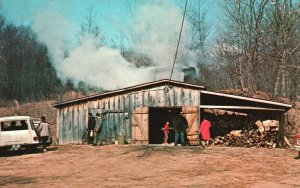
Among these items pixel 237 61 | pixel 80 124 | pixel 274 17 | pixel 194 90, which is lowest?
pixel 80 124

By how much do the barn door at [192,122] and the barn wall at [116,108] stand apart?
31 cm

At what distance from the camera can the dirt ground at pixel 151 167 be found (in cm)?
1167

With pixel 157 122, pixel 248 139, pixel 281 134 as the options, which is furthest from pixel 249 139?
pixel 157 122

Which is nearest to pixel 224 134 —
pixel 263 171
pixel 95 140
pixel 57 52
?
pixel 95 140

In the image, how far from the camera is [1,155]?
1936 centimetres

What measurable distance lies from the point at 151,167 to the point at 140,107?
763 centimetres

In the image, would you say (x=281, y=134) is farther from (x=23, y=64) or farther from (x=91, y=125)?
(x=23, y=64)

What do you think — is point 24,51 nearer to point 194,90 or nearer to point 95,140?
point 95,140

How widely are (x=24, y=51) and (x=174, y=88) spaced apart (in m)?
35.8

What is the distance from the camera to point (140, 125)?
71.2 ft

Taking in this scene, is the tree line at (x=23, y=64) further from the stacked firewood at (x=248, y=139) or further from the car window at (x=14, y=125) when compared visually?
the stacked firewood at (x=248, y=139)

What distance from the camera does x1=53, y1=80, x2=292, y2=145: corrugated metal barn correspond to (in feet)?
69.0

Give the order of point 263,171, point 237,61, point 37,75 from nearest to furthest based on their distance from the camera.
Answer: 1. point 263,171
2. point 237,61
3. point 37,75

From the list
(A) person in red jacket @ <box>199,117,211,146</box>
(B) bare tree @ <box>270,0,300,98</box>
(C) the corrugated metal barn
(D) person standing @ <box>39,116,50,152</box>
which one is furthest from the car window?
(B) bare tree @ <box>270,0,300,98</box>
